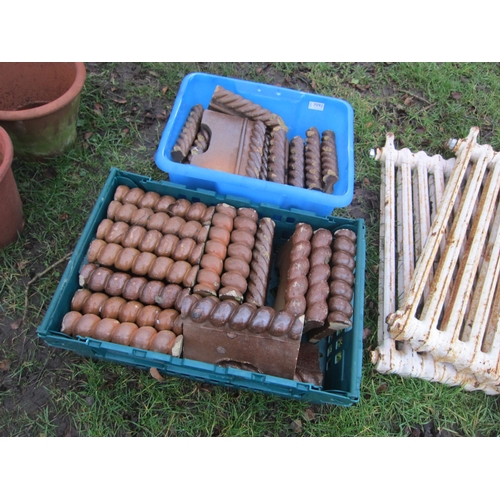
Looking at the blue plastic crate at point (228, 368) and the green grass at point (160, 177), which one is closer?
the blue plastic crate at point (228, 368)

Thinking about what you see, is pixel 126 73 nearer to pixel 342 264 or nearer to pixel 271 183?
pixel 271 183

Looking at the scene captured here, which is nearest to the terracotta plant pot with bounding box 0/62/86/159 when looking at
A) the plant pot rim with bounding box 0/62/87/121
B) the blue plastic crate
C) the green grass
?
the plant pot rim with bounding box 0/62/87/121

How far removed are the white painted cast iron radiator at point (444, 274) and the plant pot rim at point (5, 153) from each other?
2355 mm

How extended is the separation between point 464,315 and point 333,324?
0.89m

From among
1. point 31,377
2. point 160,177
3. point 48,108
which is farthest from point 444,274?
point 48,108

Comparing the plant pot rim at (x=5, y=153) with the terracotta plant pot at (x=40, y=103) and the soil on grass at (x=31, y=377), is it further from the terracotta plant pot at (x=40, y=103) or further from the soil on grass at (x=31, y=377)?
the soil on grass at (x=31, y=377)

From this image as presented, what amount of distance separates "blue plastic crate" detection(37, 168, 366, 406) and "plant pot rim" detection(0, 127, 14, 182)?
0.53 metres

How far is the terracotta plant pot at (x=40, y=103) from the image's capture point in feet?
9.55

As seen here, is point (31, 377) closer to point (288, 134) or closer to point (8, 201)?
point (8, 201)

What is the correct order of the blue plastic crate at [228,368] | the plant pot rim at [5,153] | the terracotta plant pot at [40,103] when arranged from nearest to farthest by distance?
the blue plastic crate at [228,368] → the plant pot rim at [5,153] → the terracotta plant pot at [40,103]

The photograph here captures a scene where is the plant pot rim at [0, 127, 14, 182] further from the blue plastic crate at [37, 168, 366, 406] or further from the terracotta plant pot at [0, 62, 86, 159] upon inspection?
the blue plastic crate at [37, 168, 366, 406]

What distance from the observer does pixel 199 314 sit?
88.8 inches

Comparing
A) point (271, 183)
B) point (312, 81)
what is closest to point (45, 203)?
point (271, 183)

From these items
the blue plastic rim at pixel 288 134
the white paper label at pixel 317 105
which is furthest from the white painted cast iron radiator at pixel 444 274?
the white paper label at pixel 317 105
